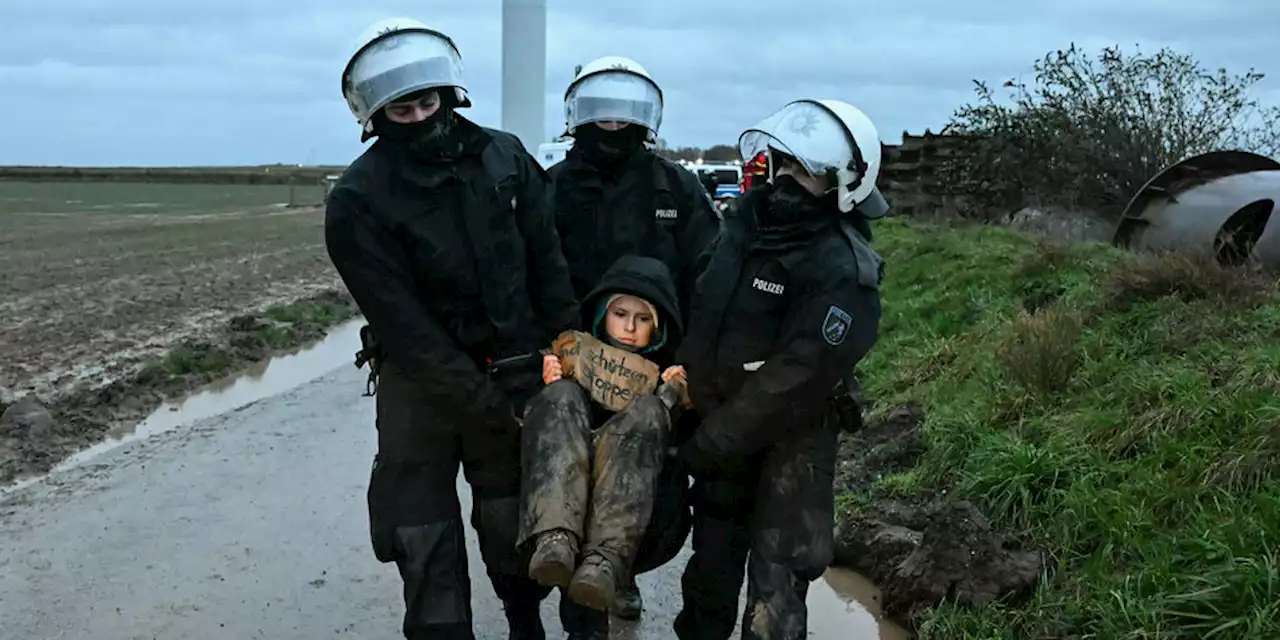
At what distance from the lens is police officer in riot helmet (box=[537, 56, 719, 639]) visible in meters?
4.95

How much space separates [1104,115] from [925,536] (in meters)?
12.8

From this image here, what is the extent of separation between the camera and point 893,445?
25.1 ft

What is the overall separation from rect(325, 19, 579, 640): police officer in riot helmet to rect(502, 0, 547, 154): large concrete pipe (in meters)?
30.3

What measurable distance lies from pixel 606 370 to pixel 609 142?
41.5 inches

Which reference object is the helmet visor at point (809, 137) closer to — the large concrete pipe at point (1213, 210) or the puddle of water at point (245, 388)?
the puddle of water at point (245, 388)

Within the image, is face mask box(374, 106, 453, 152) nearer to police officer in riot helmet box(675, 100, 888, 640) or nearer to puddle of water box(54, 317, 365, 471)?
police officer in riot helmet box(675, 100, 888, 640)

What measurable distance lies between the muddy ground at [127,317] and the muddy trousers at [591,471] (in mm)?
5014

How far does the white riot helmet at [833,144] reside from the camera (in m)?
4.01

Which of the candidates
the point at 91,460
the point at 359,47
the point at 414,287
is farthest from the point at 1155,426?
the point at 91,460

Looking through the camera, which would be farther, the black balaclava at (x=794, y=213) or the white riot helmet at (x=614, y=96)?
the white riot helmet at (x=614, y=96)

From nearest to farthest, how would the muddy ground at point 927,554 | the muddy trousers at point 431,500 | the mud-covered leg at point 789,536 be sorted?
the mud-covered leg at point 789,536, the muddy trousers at point 431,500, the muddy ground at point 927,554

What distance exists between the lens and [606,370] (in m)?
4.42

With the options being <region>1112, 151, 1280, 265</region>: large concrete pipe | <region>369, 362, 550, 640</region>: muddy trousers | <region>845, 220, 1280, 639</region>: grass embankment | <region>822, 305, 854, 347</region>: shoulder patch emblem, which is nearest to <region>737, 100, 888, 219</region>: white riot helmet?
<region>822, 305, 854, 347</region>: shoulder patch emblem

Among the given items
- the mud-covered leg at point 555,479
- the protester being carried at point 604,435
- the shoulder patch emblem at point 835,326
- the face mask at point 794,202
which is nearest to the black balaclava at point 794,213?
the face mask at point 794,202
